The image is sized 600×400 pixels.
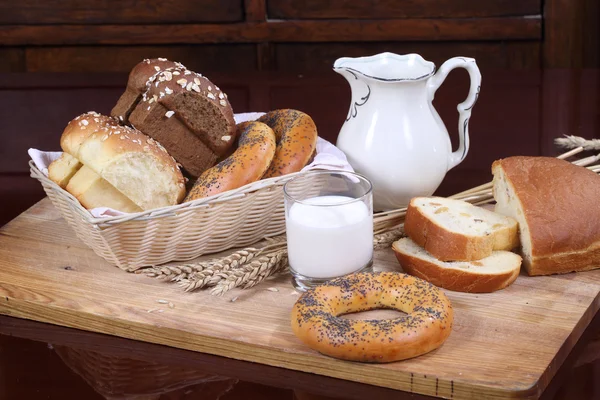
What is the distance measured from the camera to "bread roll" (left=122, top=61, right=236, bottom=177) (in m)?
1.90

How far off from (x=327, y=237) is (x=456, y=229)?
29 cm

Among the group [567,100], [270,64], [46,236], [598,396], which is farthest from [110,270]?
[270,64]

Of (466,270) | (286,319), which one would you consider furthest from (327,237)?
(466,270)

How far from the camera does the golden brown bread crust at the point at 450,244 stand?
1697 mm

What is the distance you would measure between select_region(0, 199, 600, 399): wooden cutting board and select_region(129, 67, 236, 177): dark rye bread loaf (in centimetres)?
29

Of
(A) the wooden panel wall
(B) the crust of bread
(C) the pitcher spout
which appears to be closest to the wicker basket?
(B) the crust of bread

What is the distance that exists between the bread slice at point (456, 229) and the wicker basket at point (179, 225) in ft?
0.89

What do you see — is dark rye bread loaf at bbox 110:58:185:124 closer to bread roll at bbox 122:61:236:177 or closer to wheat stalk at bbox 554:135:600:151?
bread roll at bbox 122:61:236:177

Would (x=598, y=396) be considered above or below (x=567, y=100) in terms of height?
below

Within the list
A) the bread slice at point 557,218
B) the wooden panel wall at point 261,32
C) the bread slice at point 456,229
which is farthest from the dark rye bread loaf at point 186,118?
the wooden panel wall at point 261,32

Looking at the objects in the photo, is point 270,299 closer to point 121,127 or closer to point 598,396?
point 121,127

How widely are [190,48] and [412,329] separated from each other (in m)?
2.62

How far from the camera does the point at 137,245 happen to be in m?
1.75

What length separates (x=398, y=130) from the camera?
1.94 metres
